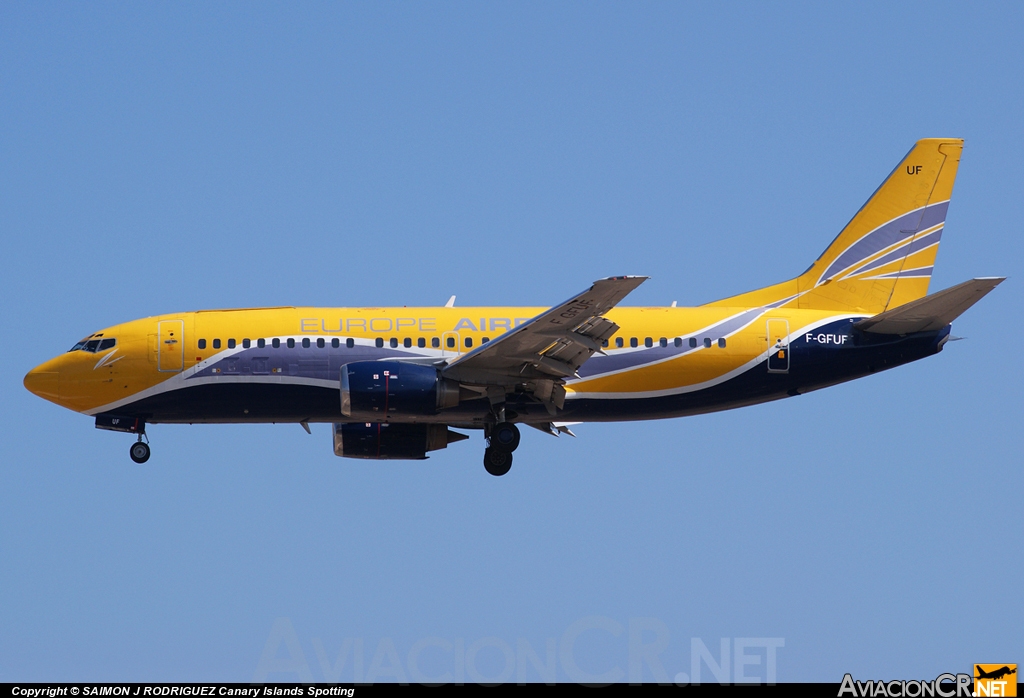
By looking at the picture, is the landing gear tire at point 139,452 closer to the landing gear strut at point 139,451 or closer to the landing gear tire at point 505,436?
the landing gear strut at point 139,451

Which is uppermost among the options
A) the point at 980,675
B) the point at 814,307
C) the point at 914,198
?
the point at 914,198

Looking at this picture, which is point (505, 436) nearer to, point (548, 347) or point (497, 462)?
point (497, 462)

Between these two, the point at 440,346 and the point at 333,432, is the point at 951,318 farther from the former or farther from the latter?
the point at 333,432

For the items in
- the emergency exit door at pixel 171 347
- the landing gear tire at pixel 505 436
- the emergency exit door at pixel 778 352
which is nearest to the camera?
the emergency exit door at pixel 171 347

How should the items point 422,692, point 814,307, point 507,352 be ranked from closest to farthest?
point 422,692 < point 507,352 < point 814,307

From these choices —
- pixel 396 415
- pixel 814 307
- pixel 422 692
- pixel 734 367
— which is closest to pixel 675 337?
pixel 734 367

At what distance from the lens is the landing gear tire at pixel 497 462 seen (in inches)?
1735

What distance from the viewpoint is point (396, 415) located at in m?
42.0

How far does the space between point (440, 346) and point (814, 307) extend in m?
11.5

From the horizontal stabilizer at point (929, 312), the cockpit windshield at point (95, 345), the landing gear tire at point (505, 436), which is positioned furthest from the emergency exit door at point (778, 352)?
the cockpit windshield at point (95, 345)

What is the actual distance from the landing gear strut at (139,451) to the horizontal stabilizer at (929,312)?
20.7 meters

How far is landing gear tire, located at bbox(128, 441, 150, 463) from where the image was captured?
4422 centimetres

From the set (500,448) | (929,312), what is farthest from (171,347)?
(929,312)

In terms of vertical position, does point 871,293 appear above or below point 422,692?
above
